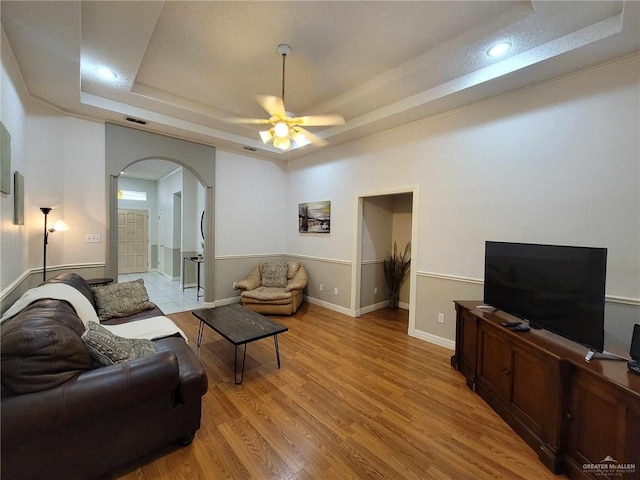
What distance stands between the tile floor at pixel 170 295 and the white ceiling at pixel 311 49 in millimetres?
3178

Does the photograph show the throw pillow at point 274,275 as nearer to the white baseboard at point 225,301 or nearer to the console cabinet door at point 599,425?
the white baseboard at point 225,301

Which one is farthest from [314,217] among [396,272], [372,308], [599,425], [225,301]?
[599,425]

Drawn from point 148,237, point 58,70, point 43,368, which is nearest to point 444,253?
point 43,368

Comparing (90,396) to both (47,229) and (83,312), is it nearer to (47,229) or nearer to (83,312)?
(83,312)

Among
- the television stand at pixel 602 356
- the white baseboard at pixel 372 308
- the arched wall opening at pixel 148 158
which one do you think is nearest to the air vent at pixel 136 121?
the arched wall opening at pixel 148 158

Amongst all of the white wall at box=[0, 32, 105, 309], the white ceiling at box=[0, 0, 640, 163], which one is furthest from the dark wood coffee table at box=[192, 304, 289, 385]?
→ the white ceiling at box=[0, 0, 640, 163]

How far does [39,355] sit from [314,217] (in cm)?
414

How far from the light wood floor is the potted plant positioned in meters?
1.80

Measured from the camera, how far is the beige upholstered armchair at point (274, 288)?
4.43m

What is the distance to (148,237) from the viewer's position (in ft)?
28.6

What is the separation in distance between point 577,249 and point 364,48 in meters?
2.44

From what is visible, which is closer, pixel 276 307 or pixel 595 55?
pixel 595 55

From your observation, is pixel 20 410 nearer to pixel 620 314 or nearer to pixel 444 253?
pixel 444 253

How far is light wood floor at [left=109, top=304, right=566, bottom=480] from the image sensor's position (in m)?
1.64
